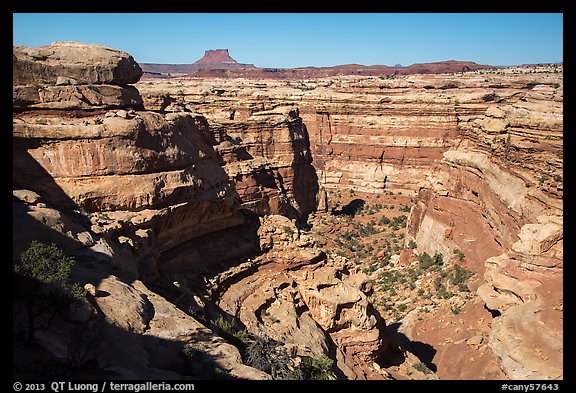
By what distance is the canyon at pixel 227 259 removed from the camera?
1011 cm

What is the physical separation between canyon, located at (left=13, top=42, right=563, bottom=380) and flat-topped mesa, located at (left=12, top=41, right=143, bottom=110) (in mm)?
44

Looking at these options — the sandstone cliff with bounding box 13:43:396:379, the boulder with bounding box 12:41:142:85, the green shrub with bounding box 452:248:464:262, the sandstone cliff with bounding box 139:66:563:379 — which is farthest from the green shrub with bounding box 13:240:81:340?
the green shrub with bounding box 452:248:464:262

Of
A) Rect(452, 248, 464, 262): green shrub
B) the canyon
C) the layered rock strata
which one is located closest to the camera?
the layered rock strata

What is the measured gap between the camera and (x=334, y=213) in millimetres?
45000

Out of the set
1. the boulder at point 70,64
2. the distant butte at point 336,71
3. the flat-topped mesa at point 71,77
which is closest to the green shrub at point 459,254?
the flat-topped mesa at point 71,77

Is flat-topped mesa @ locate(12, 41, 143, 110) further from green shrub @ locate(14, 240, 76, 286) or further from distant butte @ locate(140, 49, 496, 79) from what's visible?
distant butte @ locate(140, 49, 496, 79)

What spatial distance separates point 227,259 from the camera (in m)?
16.8

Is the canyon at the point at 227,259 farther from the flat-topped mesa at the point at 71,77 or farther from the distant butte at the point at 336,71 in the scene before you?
the distant butte at the point at 336,71

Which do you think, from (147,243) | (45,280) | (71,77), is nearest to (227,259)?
(147,243)

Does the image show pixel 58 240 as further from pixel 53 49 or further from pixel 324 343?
pixel 324 343

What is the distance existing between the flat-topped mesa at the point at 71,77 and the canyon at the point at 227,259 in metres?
0.04

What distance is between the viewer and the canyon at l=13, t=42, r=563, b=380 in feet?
33.2
